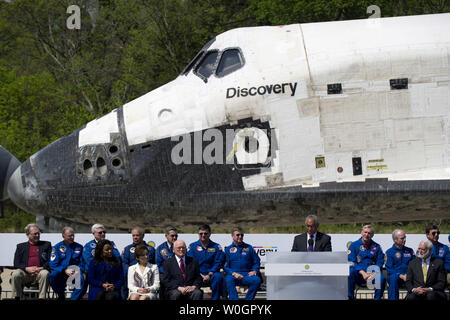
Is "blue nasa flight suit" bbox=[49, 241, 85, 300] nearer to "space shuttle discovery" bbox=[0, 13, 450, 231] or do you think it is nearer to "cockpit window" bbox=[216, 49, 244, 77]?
"space shuttle discovery" bbox=[0, 13, 450, 231]

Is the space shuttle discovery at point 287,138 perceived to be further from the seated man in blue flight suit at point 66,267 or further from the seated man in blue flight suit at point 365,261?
the seated man in blue flight suit at point 66,267

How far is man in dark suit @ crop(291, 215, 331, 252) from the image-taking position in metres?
9.76

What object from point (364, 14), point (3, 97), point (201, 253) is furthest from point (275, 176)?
point (3, 97)

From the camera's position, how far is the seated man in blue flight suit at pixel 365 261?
10078 millimetres

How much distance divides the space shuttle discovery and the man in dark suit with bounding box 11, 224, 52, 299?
0.76 metres

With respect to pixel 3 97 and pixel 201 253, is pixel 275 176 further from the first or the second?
pixel 3 97

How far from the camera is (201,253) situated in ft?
35.0

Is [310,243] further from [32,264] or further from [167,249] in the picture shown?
[32,264]

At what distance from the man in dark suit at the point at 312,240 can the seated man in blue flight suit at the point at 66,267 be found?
3130 millimetres

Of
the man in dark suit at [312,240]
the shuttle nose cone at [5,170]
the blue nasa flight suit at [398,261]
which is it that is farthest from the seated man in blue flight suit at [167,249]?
the shuttle nose cone at [5,170]

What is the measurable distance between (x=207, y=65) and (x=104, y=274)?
377 centimetres

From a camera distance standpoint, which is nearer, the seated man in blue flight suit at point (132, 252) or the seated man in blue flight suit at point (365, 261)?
the seated man in blue flight suit at point (365, 261)

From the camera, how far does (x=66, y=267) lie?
34.5 ft

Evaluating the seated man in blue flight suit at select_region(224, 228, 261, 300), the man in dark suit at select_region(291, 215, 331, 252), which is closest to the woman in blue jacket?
the seated man in blue flight suit at select_region(224, 228, 261, 300)
